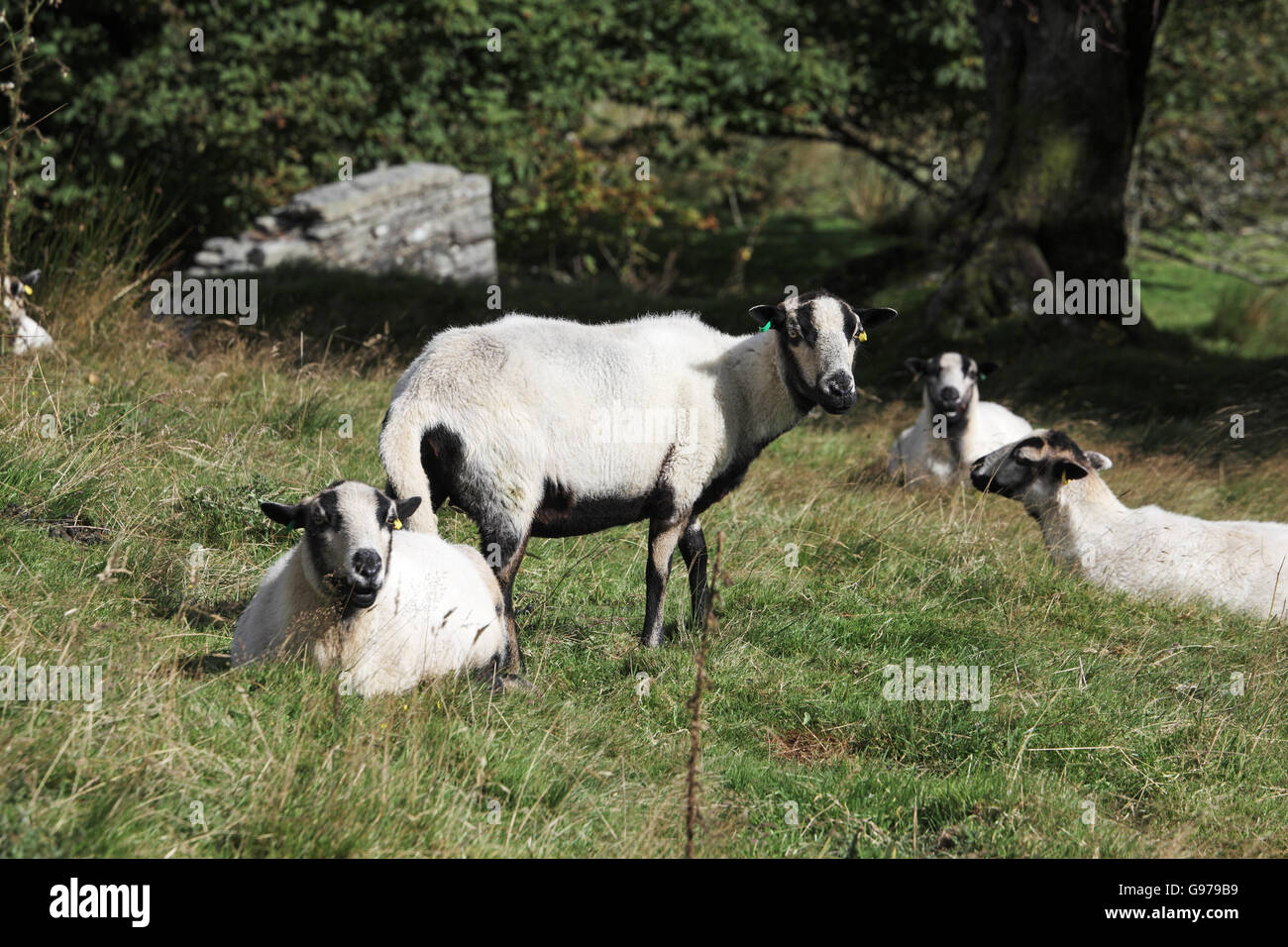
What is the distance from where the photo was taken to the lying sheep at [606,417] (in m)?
5.73

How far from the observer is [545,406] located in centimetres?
585

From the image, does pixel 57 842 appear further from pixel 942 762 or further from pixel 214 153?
pixel 214 153

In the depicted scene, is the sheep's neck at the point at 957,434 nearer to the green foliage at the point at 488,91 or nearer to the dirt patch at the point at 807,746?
the dirt patch at the point at 807,746

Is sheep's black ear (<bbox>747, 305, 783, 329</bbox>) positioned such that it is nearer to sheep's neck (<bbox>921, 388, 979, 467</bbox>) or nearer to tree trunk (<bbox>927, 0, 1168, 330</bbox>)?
sheep's neck (<bbox>921, 388, 979, 467</bbox>)

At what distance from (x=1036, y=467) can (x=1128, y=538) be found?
0.75m

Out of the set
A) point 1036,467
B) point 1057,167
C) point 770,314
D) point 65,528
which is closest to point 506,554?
point 770,314

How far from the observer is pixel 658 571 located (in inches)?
251

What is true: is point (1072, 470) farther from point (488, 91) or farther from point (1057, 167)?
point (488, 91)

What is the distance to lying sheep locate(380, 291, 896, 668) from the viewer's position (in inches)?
225

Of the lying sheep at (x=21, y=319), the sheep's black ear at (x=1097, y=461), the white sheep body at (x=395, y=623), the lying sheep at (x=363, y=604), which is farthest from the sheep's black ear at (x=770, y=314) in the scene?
the lying sheep at (x=21, y=319)

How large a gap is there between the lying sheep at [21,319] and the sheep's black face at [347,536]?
3.77m

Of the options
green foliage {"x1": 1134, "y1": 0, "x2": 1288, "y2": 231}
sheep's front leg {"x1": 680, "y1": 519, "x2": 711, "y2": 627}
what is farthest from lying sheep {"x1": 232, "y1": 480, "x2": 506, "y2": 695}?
green foliage {"x1": 1134, "y1": 0, "x2": 1288, "y2": 231}

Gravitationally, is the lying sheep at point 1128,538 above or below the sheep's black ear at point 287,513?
below
